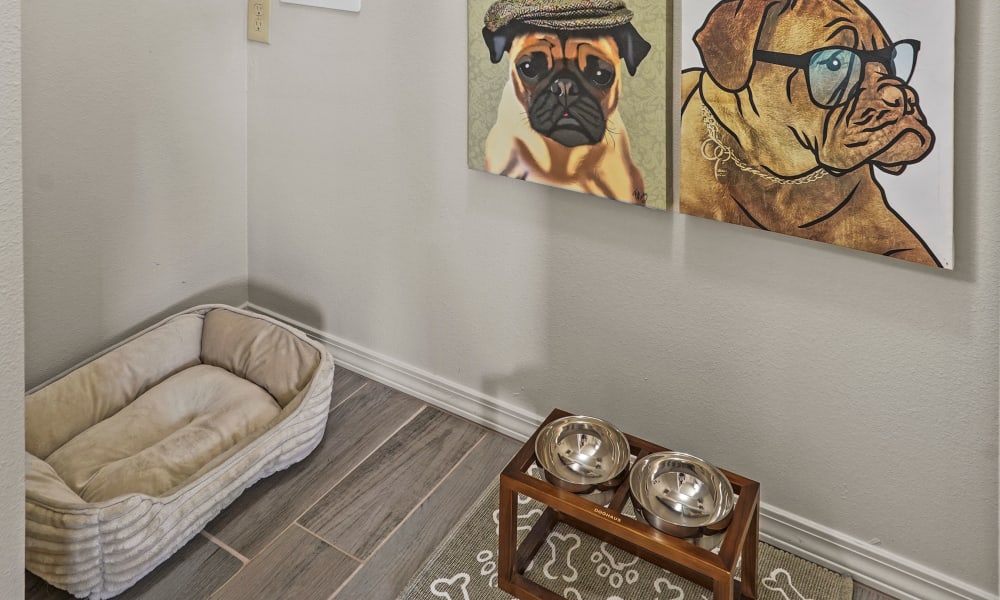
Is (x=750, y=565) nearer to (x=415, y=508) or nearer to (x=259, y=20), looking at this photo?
(x=415, y=508)

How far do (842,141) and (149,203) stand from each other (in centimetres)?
170

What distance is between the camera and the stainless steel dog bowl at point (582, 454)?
1.41 metres

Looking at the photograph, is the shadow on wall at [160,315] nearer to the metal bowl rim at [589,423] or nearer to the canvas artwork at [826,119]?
the metal bowl rim at [589,423]

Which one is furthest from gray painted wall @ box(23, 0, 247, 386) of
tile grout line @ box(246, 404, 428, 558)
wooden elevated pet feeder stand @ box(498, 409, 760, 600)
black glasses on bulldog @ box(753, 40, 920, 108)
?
black glasses on bulldog @ box(753, 40, 920, 108)

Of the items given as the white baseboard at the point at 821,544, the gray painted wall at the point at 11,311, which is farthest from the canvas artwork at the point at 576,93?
the gray painted wall at the point at 11,311

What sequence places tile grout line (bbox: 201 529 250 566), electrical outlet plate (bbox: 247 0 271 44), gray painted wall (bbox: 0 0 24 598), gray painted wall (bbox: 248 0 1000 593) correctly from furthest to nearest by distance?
electrical outlet plate (bbox: 247 0 271 44) → tile grout line (bbox: 201 529 250 566) → gray painted wall (bbox: 248 0 1000 593) → gray painted wall (bbox: 0 0 24 598)

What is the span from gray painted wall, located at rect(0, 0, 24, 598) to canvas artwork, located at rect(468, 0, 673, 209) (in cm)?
94

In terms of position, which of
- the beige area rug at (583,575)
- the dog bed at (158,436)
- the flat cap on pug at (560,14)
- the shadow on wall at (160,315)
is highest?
the flat cap on pug at (560,14)

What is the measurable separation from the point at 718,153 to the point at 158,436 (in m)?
1.38

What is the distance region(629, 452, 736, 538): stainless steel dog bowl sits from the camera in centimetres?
133

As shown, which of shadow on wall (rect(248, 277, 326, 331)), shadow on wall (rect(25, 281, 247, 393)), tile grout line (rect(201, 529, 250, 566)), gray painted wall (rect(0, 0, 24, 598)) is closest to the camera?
gray painted wall (rect(0, 0, 24, 598))

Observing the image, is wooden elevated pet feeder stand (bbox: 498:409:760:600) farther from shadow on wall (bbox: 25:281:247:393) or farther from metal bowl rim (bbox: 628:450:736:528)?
shadow on wall (bbox: 25:281:247:393)

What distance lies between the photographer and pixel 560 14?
1.58m

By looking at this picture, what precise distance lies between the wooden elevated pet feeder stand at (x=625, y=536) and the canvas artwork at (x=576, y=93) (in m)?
0.52
